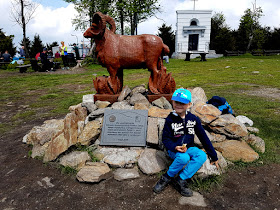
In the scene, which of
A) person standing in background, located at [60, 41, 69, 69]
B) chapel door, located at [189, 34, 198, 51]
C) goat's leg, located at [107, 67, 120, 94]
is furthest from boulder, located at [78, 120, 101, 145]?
chapel door, located at [189, 34, 198, 51]

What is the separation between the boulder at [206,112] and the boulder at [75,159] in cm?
204

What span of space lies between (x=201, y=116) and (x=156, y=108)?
0.87 meters

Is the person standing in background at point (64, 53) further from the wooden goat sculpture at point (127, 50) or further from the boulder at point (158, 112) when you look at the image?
the boulder at point (158, 112)

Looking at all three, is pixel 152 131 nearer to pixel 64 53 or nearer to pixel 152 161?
pixel 152 161

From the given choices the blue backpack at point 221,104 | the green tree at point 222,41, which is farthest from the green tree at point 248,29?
the blue backpack at point 221,104

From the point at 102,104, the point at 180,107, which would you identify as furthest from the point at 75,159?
the point at 180,107

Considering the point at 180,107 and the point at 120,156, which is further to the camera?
the point at 120,156

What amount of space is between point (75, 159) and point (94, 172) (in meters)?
0.44

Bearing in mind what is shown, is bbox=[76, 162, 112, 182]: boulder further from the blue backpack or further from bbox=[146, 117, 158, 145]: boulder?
the blue backpack

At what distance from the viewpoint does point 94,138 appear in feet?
11.7

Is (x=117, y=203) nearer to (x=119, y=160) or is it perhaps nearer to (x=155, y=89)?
(x=119, y=160)

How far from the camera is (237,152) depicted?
314 cm

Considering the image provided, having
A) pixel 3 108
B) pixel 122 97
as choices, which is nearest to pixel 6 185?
pixel 122 97

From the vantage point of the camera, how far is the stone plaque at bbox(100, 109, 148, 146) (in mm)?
3420
